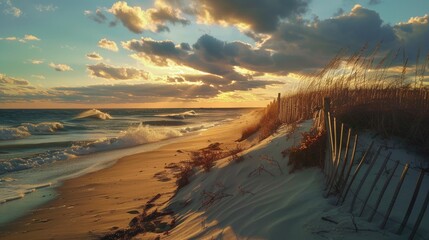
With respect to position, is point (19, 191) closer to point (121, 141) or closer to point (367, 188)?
point (367, 188)

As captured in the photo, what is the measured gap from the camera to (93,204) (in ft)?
23.2

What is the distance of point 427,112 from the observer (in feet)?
17.7

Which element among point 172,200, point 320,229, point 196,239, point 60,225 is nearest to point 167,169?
point 172,200

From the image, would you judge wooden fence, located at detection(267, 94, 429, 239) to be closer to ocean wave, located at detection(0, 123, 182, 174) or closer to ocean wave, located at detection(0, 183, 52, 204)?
ocean wave, located at detection(0, 183, 52, 204)

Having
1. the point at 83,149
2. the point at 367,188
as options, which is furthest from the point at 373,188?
the point at 83,149

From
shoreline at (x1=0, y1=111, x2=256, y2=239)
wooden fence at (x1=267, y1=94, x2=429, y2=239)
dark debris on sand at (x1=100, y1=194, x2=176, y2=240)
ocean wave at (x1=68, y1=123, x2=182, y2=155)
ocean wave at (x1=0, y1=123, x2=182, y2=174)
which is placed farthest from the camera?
ocean wave at (x1=68, y1=123, x2=182, y2=155)

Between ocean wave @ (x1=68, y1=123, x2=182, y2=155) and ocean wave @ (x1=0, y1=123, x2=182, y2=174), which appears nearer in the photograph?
ocean wave @ (x1=0, y1=123, x2=182, y2=174)

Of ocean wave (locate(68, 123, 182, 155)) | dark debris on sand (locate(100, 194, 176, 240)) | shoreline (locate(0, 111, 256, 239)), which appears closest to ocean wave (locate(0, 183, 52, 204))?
shoreline (locate(0, 111, 256, 239))

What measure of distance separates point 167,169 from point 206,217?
5851mm

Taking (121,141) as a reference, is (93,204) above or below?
above

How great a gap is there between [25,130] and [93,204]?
2467 cm

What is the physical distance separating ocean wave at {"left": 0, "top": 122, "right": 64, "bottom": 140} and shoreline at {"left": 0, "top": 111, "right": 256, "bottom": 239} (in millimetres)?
16596

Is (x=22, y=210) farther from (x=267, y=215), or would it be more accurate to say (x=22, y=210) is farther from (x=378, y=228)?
(x=378, y=228)

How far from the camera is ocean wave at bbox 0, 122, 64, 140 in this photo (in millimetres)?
23891
